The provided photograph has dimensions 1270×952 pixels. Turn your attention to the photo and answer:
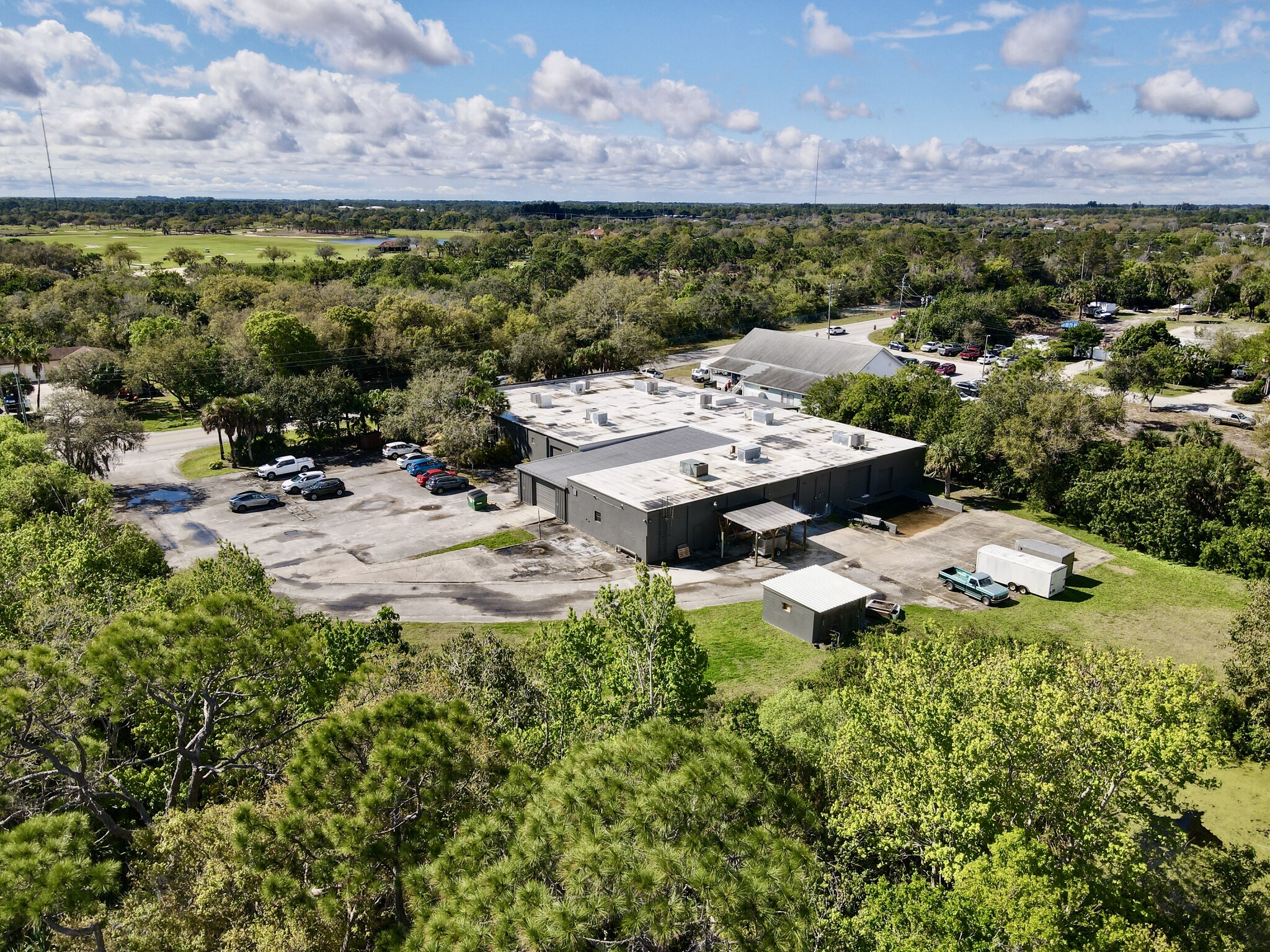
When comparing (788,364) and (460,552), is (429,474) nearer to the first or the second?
(460,552)

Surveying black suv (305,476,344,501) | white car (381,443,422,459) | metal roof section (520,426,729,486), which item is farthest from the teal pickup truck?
white car (381,443,422,459)

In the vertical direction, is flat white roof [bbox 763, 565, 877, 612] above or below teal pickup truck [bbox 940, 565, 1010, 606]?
above

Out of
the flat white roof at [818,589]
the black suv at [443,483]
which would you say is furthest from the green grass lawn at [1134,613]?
the black suv at [443,483]

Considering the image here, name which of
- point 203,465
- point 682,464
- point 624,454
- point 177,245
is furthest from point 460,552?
point 177,245

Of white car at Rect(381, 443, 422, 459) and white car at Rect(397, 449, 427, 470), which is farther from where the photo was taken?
white car at Rect(381, 443, 422, 459)

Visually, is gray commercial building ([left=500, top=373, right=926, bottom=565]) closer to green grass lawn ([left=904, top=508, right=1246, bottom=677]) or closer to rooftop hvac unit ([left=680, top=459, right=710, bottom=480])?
rooftop hvac unit ([left=680, top=459, right=710, bottom=480])

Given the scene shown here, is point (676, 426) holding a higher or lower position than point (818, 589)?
higher

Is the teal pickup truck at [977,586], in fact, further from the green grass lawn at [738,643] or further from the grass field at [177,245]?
the grass field at [177,245]
